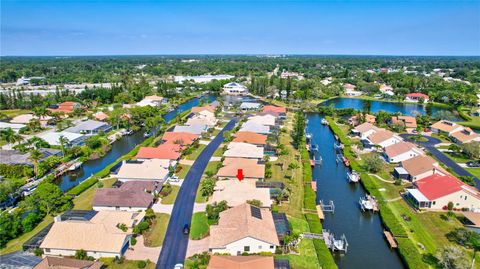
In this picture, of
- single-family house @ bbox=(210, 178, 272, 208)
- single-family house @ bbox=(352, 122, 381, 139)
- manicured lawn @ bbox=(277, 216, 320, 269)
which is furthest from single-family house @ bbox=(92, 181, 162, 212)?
single-family house @ bbox=(352, 122, 381, 139)

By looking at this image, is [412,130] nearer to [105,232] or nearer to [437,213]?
[437,213]

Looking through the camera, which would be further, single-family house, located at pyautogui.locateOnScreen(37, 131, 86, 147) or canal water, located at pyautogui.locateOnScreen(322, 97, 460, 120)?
canal water, located at pyautogui.locateOnScreen(322, 97, 460, 120)

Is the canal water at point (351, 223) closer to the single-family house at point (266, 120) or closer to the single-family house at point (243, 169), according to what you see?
the single-family house at point (243, 169)

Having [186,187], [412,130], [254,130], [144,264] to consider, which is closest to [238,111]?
[254,130]

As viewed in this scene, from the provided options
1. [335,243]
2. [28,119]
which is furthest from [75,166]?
[335,243]

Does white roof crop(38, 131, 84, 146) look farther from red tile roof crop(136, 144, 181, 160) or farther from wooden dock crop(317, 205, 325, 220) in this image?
wooden dock crop(317, 205, 325, 220)

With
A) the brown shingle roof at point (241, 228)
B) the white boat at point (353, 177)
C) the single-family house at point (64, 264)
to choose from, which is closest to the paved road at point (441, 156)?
the white boat at point (353, 177)

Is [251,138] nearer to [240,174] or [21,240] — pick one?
[240,174]
